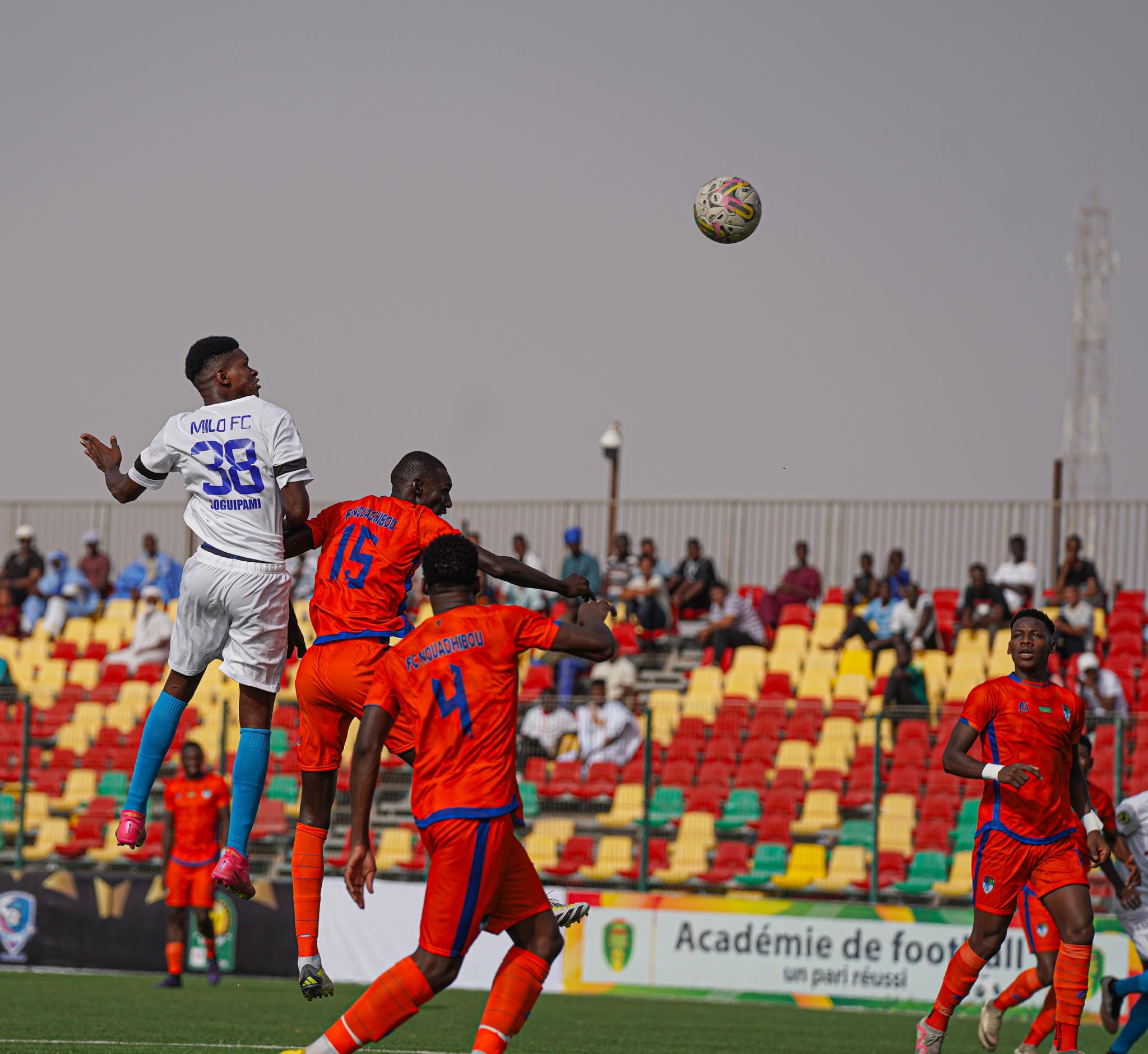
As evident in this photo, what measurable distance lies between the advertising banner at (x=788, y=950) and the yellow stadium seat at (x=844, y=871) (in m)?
0.39

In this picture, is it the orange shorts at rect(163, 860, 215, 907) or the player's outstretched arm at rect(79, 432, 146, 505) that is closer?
the player's outstretched arm at rect(79, 432, 146, 505)

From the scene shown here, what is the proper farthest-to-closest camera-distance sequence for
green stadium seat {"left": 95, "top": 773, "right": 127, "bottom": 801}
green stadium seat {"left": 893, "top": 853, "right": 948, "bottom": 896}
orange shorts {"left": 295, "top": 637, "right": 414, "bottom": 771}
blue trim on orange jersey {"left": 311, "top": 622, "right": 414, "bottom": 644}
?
1. green stadium seat {"left": 95, "top": 773, "right": 127, "bottom": 801}
2. green stadium seat {"left": 893, "top": 853, "right": 948, "bottom": 896}
3. blue trim on orange jersey {"left": 311, "top": 622, "right": 414, "bottom": 644}
4. orange shorts {"left": 295, "top": 637, "right": 414, "bottom": 771}

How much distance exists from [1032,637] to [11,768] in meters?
13.8

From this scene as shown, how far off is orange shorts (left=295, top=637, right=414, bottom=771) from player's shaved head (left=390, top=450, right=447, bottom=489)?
0.86 meters

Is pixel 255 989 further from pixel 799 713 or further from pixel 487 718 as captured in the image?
pixel 487 718

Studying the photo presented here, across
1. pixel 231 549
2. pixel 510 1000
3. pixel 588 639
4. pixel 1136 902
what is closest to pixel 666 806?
pixel 1136 902

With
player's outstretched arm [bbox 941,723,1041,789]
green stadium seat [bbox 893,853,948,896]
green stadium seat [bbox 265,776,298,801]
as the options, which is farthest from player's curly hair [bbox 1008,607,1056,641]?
green stadium seat [bbox 265,776,298,801]

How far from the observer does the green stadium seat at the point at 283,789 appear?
755 inches

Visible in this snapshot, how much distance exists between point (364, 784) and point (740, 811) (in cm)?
1121

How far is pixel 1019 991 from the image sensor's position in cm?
1123

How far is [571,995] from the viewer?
16.5 metres

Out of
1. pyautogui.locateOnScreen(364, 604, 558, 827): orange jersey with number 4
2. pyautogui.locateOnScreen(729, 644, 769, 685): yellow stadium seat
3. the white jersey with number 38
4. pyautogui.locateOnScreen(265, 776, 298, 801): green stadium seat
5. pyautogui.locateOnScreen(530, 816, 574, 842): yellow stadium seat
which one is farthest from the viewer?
pyautogui.locateOnScreen(729, 644, 769, 685): yellow stadium seat

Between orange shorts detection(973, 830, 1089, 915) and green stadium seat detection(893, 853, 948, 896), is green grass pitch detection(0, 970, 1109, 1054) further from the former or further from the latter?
orange shorts detection(973, 830, 1089, 915)

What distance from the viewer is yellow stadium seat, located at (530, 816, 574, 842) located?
1769cm
